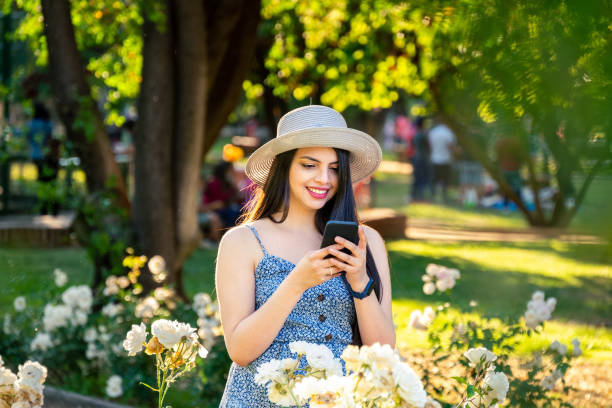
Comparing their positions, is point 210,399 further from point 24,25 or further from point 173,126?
point 24,25

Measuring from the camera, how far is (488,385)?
223 cm

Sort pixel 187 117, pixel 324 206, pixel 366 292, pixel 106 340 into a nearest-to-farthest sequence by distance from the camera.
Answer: pixel 366 292 < pixel 324 206 < pixel 106 340 < pixel 187 117

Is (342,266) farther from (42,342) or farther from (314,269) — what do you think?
(42,342)

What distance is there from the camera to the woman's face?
2.69m

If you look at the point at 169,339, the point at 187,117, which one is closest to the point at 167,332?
the point at 169,339

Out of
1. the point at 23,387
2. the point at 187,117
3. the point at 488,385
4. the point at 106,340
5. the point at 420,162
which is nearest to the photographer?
the point at 488,385

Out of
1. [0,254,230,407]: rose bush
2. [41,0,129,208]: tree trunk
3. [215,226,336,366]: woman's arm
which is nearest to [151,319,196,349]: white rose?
[215,226,336,366]: woman's arm

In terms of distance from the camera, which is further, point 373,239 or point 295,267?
point 373,239

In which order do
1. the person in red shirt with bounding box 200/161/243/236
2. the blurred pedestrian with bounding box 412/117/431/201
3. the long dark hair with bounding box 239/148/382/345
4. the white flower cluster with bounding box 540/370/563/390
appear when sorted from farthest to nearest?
the blurred pedestrian with bounding box 412/117/431/201 < the person in red shirt with bounding box 200/161/243/236 < the white flower cluster with bounding box 540/370/563/390 < the long dark hair with bounding box 239/148/382/345

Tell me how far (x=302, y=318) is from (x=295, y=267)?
0.80 ft

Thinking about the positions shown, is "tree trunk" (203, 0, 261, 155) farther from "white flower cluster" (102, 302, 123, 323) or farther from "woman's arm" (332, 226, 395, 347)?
"woman's arm" (332, 226, 395, 347)

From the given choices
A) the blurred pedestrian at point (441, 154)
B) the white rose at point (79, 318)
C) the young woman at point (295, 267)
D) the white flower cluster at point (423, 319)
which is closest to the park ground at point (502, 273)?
the white flower cluster at point (423, 319)

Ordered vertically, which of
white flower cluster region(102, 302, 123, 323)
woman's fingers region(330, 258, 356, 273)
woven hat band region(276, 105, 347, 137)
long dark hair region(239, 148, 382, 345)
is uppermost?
woven hat band region(276, 105, 347, 137)

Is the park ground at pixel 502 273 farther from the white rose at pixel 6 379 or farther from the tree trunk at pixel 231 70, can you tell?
the white rose at pixel 6 379
